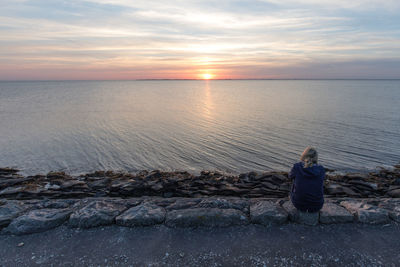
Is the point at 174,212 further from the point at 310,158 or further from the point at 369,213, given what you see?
the point at 369,213

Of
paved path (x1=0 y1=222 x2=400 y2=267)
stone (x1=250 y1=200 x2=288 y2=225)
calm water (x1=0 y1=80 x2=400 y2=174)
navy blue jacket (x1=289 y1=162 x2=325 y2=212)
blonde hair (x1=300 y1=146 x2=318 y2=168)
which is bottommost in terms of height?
calm water (x1=0 y1=80 x2=400 y2=174)

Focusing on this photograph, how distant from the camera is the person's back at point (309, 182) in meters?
6.05

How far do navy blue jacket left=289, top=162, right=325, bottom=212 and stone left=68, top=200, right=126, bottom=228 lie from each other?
190 inches

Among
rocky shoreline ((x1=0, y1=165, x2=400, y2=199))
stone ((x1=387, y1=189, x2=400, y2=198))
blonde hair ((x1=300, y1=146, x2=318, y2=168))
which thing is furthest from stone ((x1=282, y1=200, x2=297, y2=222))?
A: stone ((x1=387, y1=189, x2=400, y2=198))

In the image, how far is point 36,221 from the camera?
6238 mm

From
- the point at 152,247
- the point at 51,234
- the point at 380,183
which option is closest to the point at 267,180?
the point at 380,183

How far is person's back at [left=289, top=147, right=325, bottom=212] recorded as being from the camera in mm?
6047

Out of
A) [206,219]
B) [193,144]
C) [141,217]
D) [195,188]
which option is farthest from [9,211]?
[193,144]

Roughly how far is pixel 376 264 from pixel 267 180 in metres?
6.90

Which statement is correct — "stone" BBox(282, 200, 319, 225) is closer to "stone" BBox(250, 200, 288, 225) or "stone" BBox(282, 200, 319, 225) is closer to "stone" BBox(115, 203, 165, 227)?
"stone" BBox(250, 200, 288, 225)

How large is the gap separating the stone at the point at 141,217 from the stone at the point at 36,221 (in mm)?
1544

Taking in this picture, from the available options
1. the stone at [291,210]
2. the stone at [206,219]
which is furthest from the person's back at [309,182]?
the stone at [206,219]

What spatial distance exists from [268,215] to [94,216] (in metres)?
4.50

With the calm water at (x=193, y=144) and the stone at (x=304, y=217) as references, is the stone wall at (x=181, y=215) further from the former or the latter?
the calm water at (x=193, y=144)
